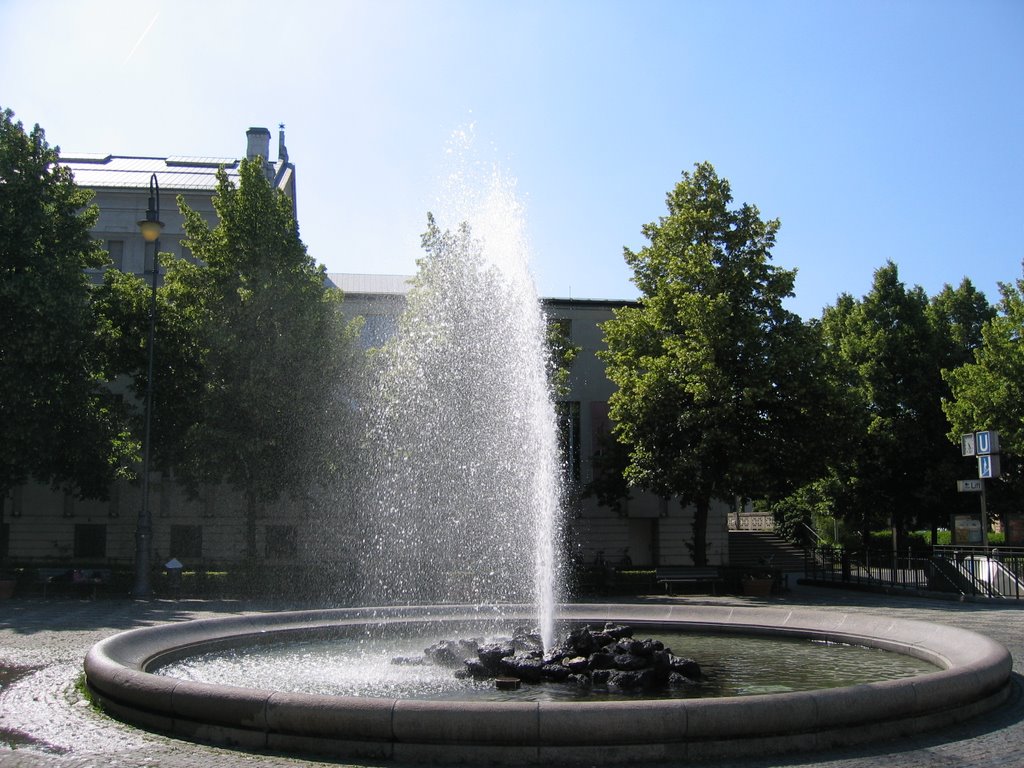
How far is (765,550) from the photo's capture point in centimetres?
4478

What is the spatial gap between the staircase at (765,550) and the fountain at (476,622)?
62.4 ft

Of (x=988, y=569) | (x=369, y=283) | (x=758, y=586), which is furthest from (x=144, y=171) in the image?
(x=988, y=569)

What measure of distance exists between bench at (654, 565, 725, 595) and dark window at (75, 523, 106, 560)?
22.6 metres

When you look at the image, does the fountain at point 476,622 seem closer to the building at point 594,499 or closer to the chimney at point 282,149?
the building at point 594,499

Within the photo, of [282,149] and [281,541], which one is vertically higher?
[282,149]

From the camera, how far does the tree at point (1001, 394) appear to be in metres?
32.8

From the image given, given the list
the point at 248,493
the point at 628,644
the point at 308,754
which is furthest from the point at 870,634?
the point at 248,493

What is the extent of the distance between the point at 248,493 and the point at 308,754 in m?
23.9

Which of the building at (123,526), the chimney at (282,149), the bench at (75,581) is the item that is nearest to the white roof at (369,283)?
the chimney at (282,149)

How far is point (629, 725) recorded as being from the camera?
7.00 m

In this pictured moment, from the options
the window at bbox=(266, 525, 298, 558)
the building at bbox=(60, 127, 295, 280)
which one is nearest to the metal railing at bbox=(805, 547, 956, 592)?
the window at bbox=(266, 525, 298, 558)

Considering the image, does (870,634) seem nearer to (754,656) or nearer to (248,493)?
(754,656)

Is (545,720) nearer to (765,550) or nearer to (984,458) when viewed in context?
(984,458)

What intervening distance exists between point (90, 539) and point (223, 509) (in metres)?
5.53
